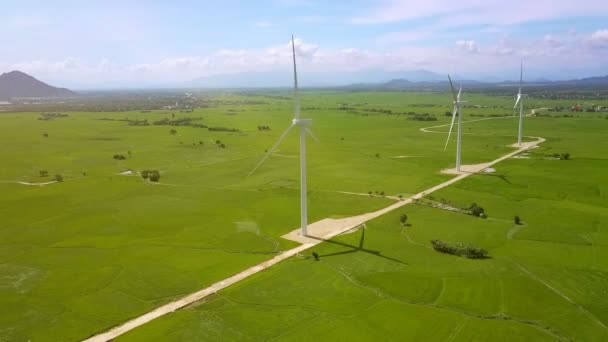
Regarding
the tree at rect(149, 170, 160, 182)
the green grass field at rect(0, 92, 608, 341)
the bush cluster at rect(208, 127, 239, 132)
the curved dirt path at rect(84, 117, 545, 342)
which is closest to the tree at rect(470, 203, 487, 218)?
the green grass field at rect(0, 92, 608, 341)

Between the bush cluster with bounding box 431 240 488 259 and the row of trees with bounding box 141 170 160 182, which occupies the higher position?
the row of trees with bounding box 141 170 160 182

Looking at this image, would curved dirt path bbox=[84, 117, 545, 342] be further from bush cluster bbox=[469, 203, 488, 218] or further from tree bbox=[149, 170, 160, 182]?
tree bbox=[149, 170, 160, 182]

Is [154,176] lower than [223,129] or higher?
lower

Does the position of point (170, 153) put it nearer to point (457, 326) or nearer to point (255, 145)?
point (255, 145)

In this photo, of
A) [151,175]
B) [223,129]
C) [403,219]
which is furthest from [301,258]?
[223,129]

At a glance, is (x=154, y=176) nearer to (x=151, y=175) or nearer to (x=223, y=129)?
(x=151, y=175)

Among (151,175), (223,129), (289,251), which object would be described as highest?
(223,129)
